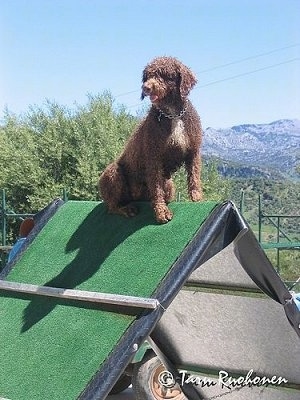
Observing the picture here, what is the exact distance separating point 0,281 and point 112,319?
114 cm

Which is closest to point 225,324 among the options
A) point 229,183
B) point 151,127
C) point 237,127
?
point 151,127

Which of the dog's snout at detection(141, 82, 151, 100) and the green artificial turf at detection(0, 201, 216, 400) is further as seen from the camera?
the dog's snout at detection(141, 82, 151, 100)

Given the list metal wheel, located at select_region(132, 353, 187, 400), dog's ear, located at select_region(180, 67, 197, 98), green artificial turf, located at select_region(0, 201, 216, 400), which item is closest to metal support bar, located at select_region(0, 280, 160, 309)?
green artificial turf, located at select_region(0, 201, 216, 400)

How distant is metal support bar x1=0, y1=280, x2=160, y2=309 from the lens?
2.85m

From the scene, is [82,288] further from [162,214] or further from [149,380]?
[149,380]

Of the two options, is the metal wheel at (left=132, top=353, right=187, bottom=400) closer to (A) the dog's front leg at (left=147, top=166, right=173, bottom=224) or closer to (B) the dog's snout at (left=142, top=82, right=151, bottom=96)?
(A) the dog's front leg at (left=147, top=166, right=173, bottom=224)

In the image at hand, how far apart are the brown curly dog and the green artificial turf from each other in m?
0.14

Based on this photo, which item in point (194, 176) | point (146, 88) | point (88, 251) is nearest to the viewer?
point (146, 88)

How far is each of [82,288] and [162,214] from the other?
0.55m

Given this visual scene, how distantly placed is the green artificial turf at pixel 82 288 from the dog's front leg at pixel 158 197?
44 millimetres

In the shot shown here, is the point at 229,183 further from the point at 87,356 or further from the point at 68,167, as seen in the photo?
the point at 87,356

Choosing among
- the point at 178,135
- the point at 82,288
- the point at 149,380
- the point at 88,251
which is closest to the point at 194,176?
the point at 178,135

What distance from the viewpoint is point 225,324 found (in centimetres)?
382

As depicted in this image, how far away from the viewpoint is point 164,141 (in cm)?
328
